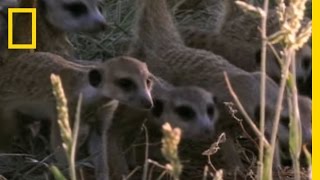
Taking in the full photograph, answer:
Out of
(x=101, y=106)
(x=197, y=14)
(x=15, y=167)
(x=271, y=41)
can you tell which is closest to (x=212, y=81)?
(x=101, y=106)

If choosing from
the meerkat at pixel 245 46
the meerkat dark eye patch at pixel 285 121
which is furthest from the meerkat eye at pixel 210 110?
the meerkat at pixel 245 46

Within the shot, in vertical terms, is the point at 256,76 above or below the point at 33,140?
above

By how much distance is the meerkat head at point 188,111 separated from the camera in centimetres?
491

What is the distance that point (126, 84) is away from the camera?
4641mm

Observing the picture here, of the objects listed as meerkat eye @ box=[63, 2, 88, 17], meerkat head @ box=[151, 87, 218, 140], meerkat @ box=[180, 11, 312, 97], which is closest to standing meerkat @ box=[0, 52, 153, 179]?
meerkat head @ box=[151, 87, 218, 140]

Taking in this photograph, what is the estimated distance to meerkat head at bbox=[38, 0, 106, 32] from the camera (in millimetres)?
5762

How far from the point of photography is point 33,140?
5.25 m

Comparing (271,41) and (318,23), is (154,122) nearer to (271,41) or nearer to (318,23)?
(318,23)

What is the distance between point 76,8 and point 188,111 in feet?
4.16

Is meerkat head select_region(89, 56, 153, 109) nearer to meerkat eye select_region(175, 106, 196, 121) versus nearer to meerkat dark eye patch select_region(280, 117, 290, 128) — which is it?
meerkat eye select_region(175, 106, 196, 121)

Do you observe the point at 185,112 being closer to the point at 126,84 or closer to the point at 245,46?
the point at 126,84

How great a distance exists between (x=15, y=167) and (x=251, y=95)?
127 cm

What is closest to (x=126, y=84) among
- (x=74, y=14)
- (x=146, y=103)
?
(x=146, y=103)

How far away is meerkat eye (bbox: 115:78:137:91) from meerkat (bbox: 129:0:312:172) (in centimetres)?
71
